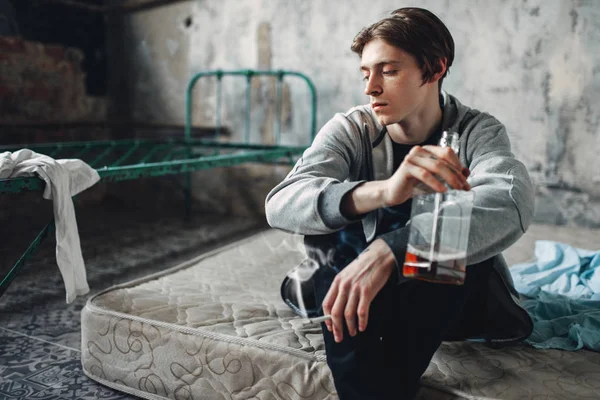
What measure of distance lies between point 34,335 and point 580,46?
9.11 feet

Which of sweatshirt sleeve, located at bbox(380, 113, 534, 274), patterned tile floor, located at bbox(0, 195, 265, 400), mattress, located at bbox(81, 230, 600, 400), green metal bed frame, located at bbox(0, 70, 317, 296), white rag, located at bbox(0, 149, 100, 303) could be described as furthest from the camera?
green metal bed frame, located at bbox(0, 70, 317, 296)

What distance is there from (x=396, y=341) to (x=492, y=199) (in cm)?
35

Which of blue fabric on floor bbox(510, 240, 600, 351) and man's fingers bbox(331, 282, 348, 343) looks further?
blue fabric on floor bbox(510, 240, 600, 351)

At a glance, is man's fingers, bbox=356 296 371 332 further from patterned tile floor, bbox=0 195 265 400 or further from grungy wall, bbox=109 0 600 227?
grungy wall, bbox=109 0 600 227

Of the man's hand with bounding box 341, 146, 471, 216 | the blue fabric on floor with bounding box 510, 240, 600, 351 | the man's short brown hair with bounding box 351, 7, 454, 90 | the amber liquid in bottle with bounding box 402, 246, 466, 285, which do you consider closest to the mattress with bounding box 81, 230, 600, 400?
the blue fabric on floor with bounding box 510, 240, 600, 351

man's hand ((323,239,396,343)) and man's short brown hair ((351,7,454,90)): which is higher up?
man's short brown hair ((351,7,454,90))

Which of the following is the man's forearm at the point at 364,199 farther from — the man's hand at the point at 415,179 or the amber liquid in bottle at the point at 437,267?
the amber liquid in bottle at the point at 437,267

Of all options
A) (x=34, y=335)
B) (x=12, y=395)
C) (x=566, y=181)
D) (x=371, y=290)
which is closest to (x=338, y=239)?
(x=371, y=290)

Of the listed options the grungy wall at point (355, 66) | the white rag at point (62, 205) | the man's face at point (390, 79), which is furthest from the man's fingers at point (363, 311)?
the grungy wall at point (355, 66)

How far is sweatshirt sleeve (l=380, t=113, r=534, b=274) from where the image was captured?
1.10m

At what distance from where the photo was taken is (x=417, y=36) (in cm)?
125

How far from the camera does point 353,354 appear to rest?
1090mm

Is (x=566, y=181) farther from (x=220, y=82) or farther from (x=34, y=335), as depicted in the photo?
(x=34, y=335)

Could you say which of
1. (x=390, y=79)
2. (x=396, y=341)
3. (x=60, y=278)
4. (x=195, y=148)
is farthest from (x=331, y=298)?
(x=195, y=148)
